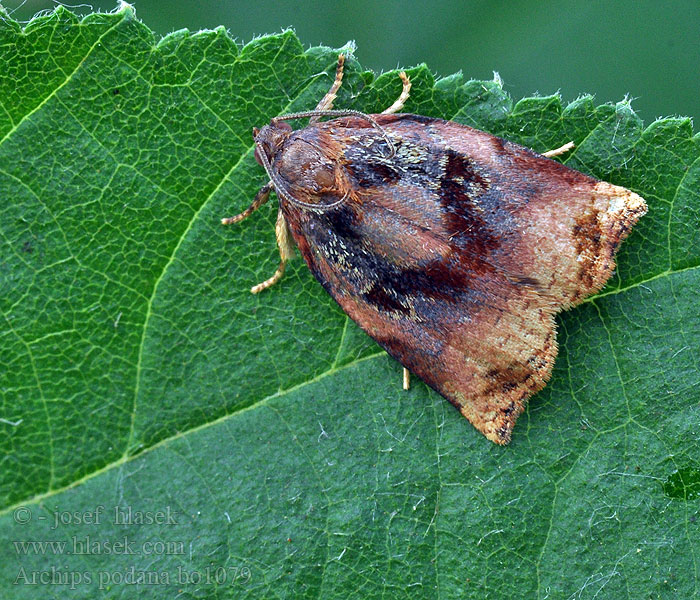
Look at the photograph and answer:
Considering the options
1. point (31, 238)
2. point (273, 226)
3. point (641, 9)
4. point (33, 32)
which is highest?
point (33, 32)

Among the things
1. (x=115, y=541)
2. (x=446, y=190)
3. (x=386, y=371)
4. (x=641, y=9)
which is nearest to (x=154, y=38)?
(x=446, y=190)

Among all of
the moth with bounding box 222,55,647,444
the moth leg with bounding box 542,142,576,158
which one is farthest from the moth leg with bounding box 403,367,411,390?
the moth leg with bounding box 542,142,576,158

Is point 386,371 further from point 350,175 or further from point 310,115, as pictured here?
point 310,115

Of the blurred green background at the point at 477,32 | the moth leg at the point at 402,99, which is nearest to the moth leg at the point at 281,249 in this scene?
the moth leg at the point at 402,99

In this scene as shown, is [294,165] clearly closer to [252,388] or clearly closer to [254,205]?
[254,205]

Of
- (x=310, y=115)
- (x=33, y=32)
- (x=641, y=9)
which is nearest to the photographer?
(x=33, y=32)

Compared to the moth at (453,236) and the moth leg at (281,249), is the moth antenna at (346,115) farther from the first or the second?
the moth leg at (281,249)

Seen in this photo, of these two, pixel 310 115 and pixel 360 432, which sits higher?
pixel 310 115
